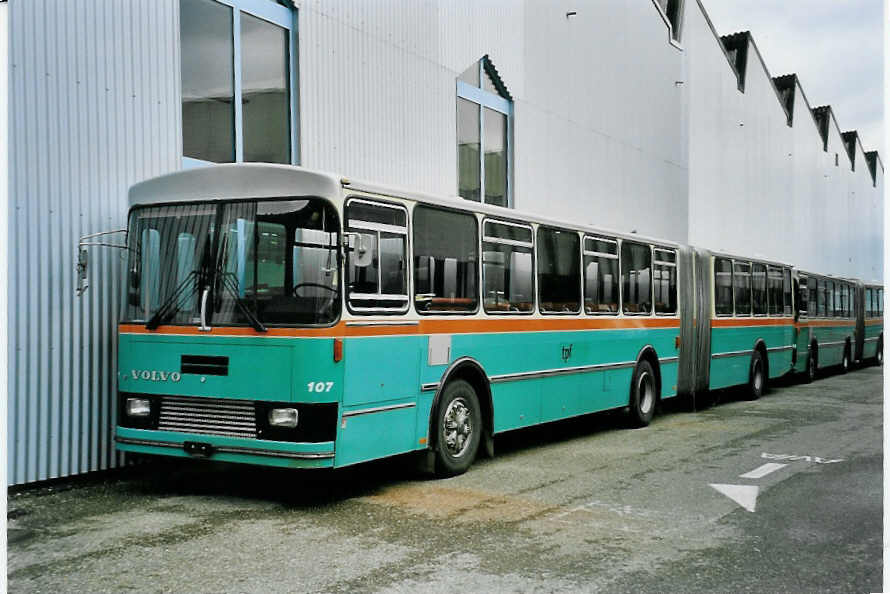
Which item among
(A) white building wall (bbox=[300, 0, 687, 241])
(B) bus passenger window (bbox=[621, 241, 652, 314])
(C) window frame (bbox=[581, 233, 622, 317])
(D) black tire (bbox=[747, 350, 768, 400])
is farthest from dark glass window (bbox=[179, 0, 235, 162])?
(D) black tire (bbox=[747, 350, 768, 400])

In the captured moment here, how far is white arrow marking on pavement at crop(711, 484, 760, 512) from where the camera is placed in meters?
7.87

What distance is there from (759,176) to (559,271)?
19.6 meters

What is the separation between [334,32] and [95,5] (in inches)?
163

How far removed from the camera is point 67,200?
29.4 feet

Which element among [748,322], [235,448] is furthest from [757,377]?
[235,448]

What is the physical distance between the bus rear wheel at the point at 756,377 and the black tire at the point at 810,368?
3.97 metres

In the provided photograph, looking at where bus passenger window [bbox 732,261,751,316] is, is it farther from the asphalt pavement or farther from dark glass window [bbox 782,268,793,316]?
the asphalt pavement

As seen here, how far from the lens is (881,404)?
674 inches

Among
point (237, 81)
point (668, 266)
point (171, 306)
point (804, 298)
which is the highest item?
point (237, 81)

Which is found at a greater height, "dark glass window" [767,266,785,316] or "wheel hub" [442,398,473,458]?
"dark glass window" [767,266,785,316]

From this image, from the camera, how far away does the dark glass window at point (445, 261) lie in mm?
8766

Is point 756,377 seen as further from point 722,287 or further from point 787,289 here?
point 787,289

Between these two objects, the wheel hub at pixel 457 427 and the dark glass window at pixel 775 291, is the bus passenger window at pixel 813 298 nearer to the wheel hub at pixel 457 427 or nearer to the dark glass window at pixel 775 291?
the dark glass window at pixel 775 291

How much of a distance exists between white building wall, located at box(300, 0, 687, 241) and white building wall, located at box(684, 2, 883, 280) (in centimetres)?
151
